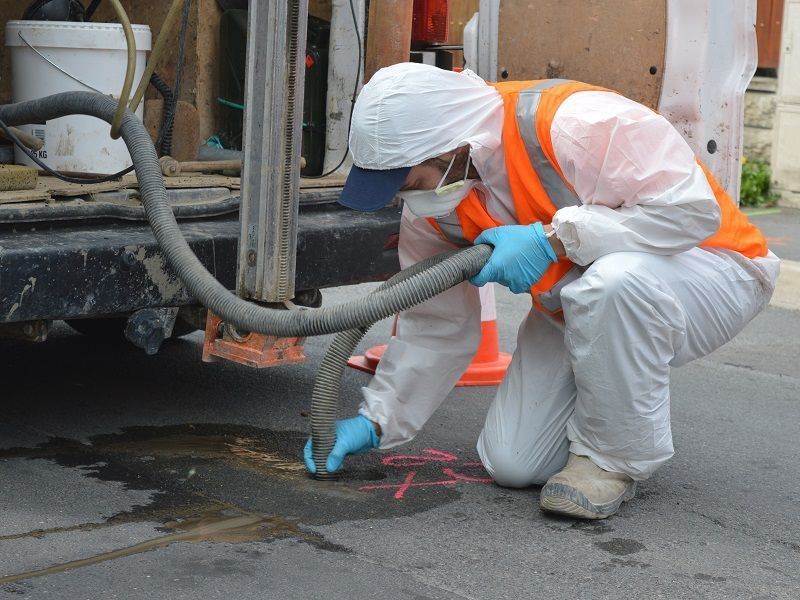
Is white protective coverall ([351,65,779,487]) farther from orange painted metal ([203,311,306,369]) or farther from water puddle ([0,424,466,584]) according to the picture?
orange painted metal ([203,311,306,369])

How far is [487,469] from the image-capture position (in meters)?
3.34

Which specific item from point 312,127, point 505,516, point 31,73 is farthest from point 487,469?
point 31,73

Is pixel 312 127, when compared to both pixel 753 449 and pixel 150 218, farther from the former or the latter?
pixel 753 449

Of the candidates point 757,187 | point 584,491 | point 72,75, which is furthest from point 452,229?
point 757,187

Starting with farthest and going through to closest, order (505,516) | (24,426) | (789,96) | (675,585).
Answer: (789,96), (24,426), (505,516), (675,585)

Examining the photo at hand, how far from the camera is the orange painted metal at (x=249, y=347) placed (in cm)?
318

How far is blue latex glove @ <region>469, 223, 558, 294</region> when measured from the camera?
2951 millimetres

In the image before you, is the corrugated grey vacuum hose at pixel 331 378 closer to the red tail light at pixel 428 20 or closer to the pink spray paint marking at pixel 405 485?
the pink spray paint marking at pixel 405 485

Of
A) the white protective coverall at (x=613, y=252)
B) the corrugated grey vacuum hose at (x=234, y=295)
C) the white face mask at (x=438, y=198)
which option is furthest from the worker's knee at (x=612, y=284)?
the white face mask at (x=438, y=198)

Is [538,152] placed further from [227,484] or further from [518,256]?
[227,484]

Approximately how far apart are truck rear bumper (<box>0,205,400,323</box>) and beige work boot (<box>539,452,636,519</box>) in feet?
2.87

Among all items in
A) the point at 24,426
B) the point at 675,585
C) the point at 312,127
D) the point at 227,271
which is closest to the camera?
Result: the point at 675,585

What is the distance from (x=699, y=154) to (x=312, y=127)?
48.3 inches

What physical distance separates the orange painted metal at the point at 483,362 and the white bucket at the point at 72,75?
4.12ft
